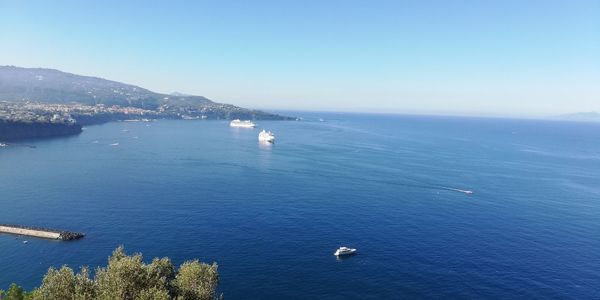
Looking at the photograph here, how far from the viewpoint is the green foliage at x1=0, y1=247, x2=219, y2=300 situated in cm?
3394

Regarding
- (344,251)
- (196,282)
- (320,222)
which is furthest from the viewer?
→ (320,222)

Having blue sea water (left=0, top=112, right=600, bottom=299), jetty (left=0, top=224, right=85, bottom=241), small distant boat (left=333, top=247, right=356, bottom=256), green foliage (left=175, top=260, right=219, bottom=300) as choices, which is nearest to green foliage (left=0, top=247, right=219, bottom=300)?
green foliage (left=175, top=260, right=219, bottom=300)

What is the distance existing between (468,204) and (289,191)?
158ft

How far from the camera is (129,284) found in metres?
34.5

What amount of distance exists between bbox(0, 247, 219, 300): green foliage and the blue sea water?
707 inches

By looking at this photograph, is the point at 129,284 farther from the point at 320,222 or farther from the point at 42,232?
the point at 320,222

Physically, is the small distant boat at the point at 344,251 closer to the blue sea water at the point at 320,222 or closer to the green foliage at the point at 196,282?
the blue sea water at the point at 320,222

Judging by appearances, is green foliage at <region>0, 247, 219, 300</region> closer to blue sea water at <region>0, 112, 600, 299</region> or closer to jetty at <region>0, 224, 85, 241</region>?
blue sea water at <region>0, 112, 600, 299</region>

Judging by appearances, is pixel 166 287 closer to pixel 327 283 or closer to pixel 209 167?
pixel 327 283

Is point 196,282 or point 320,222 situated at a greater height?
point 196,282

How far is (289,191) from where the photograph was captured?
107312mm

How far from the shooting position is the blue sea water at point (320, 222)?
60.6 meters

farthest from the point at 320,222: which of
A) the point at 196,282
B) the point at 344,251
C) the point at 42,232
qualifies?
the point at 42,232

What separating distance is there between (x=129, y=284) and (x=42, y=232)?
49181 mm
